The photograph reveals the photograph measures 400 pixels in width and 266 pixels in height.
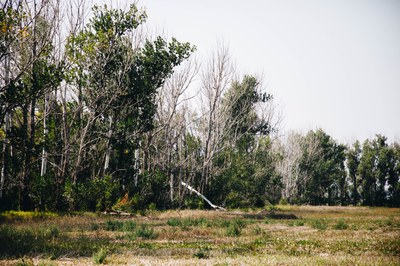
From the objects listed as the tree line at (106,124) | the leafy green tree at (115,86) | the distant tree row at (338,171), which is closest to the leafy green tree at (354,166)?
the distant tree row at (338,171)

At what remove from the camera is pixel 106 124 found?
2436 centimetres

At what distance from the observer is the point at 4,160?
17.3 metres

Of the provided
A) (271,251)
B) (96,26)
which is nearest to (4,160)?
(96,26)

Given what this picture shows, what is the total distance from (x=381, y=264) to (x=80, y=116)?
2117 centimetres

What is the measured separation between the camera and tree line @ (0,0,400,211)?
16156 mm

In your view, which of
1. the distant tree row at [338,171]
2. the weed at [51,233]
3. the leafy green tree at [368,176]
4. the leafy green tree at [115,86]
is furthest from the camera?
the leafy green tree at [368,176]

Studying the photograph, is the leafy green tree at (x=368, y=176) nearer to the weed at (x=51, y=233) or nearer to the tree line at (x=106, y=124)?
the tree line at (x=106, y=124)

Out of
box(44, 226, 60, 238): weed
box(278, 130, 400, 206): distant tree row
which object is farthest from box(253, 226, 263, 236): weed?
box(278, 130, 400, 206): distant tree row

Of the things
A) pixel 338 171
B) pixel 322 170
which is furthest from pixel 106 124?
pixel 338 171

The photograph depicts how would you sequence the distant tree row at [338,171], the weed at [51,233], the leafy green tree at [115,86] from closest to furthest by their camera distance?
1. the weed at [51,233]
2. the leafy green tree at [115,86]
3. the distant tree row at [338,171]

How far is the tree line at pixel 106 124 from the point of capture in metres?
16.2

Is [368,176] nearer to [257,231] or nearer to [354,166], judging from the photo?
[354,166]

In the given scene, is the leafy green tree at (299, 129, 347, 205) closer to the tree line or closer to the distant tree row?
the distant tree row

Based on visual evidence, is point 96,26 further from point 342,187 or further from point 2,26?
point 342,187
